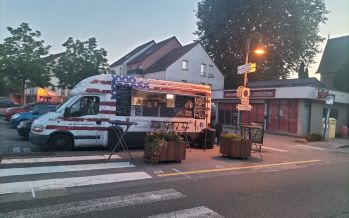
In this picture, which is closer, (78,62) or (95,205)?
(95,205)

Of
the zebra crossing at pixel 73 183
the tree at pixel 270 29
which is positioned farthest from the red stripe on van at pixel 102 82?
the tree at pixel 270 29

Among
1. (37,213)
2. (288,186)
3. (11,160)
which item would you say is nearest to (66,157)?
(11,160)

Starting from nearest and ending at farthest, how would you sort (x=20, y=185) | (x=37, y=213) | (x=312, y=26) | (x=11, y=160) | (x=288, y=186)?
(x=37, y=213) → (x=20, y=185) → (x=288, y=186) → (x=11, y=160) → (x=312, y=26)

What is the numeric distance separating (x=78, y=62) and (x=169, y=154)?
30.2 meters

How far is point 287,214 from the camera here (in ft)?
19.0

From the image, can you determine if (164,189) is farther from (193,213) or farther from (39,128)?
(39,128)

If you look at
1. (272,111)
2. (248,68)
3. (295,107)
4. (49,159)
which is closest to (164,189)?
(49,159)

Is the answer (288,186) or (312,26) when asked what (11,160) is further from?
(312,26)

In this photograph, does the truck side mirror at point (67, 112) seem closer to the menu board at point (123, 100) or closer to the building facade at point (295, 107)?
the menu board at point (123, 100)

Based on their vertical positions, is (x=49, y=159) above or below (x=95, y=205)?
above

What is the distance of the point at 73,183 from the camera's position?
23.4 feet

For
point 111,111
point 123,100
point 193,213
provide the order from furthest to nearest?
point 123,100 → point 111,111 → point 193,213

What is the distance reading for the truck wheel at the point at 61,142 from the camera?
37.3 ft

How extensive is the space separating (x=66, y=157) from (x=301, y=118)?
750 inches
